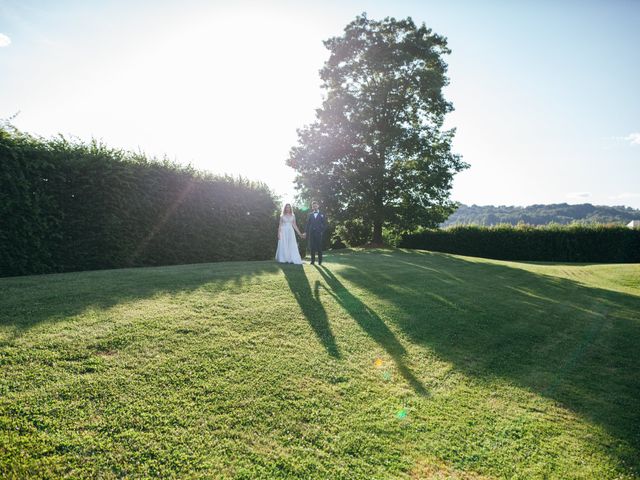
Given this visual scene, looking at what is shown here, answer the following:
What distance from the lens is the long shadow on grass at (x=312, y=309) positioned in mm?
6235

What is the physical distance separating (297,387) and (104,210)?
1098cm

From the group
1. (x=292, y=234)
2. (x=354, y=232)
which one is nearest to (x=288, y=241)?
(x=292, y=234)

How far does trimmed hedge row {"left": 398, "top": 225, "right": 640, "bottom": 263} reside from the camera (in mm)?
30078

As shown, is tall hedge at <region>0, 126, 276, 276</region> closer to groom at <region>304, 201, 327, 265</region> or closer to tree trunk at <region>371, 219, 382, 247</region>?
groom at <region>304, 201, 327, 265</region>

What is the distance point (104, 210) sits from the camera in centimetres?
1204

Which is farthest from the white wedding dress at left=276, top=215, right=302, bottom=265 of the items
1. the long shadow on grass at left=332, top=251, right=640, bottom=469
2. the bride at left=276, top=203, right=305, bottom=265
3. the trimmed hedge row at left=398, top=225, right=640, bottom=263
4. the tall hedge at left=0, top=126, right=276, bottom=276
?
the trimmed hedge row at left=398, top=225, right=640, bottom=263

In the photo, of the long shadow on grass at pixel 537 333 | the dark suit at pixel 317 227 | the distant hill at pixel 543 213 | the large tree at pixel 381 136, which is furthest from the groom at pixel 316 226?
the distant hill at pixel 543 213

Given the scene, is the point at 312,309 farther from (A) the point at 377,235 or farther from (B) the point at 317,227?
(A) the point at 377,235

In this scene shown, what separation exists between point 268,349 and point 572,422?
4480mm

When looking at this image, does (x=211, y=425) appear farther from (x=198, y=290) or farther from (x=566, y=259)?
(x=566, y=259)

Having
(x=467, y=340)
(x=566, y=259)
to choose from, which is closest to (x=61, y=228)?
(x=467, y=340)

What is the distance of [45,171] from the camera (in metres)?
10.8

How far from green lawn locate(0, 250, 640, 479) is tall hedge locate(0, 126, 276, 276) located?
247 centimetres

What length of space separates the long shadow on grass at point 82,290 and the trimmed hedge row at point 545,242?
95.3 feet
